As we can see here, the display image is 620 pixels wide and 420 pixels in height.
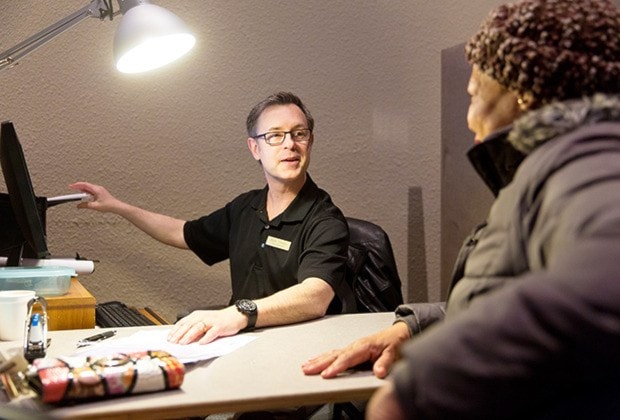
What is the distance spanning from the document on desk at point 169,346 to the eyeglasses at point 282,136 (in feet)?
2.93

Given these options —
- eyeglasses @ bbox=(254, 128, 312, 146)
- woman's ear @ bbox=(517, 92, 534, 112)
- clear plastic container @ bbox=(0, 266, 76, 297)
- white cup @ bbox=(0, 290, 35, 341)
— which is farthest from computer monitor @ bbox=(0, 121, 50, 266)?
woman's ear @ bbox=(517, 92, 534, 112)

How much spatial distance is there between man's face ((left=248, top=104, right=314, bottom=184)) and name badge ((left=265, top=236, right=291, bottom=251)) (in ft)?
0.69

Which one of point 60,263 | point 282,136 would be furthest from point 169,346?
point 282,136

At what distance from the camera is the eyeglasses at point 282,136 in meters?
2.65

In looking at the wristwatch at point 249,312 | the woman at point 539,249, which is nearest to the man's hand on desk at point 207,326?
the wristwatch at point 249,312

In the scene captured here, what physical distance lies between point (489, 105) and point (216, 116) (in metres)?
2.15

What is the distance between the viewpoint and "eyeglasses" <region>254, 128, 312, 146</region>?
2652 millimetres

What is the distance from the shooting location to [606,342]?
0.85m

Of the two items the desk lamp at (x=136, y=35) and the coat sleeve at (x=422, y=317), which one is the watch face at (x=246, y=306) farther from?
the desk lamp at (x=136, y=35)

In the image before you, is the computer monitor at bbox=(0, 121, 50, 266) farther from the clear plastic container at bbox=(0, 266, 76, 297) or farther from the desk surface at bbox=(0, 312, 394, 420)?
the desk surface at bbox=(0, 312, 394, 420)

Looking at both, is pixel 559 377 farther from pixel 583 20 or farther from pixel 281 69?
pixel 281 69

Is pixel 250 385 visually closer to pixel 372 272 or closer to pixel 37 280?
pixel 37 280

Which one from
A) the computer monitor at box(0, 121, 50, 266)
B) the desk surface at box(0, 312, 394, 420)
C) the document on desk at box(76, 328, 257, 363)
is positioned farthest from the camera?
the computer monitor at box(0, 121, 50, 266)

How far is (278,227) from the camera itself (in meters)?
2.60
